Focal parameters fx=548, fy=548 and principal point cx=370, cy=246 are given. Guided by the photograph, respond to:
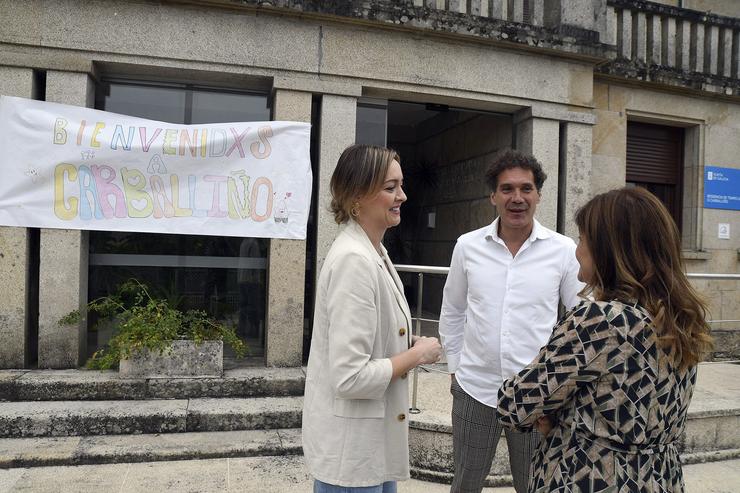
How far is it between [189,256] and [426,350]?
4.54m

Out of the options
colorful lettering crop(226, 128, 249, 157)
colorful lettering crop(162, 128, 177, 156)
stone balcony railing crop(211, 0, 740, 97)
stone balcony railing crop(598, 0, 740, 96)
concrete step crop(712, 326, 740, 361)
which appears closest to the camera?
colorful lettering crop(162, 128, 177, 156)

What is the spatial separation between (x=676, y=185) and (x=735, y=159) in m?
0.87

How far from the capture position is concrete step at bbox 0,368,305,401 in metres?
4.71

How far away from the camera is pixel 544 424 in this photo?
5.78 feet

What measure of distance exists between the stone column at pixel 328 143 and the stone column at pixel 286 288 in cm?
18

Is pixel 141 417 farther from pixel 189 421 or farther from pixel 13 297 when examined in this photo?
pixel 13 297

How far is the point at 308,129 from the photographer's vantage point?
5.62 m

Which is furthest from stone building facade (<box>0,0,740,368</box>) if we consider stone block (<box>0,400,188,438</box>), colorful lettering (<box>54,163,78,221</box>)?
stone block (<box>0,400,188,438</box>)

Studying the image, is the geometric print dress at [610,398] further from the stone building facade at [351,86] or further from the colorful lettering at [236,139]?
the colorful lettering at [236,139]

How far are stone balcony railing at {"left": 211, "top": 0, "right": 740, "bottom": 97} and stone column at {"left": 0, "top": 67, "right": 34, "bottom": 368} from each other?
2.00 m

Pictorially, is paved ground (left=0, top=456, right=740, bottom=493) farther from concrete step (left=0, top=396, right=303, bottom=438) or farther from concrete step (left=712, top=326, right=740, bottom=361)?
concrete step (left=712, top=326, right=740, bottom=361)

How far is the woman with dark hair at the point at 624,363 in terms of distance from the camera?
5.18ft

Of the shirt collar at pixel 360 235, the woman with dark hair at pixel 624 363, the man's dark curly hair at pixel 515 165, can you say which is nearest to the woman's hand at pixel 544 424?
the woman with dark hair at pixel 624 363

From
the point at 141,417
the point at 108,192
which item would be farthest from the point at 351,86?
the point at 141,417
